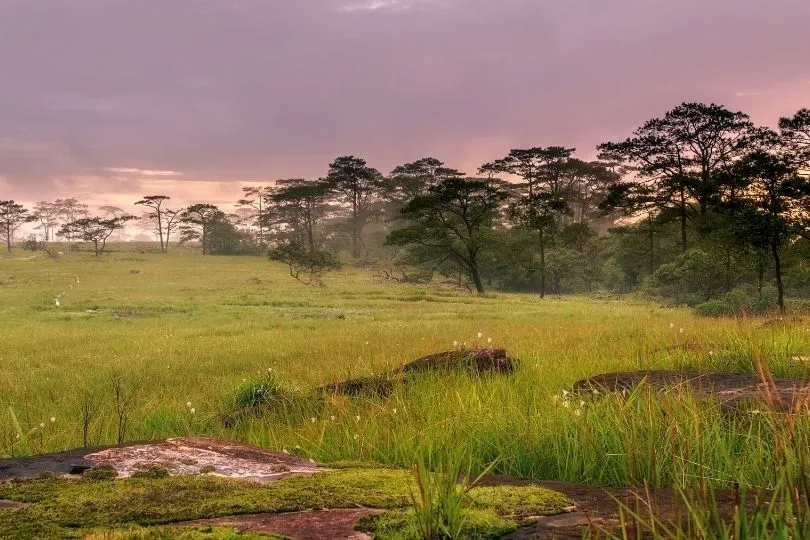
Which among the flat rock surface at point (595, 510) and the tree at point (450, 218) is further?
the tree at point (450, 218)

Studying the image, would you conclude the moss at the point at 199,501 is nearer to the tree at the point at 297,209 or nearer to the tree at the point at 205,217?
the tree at the point at 297,209

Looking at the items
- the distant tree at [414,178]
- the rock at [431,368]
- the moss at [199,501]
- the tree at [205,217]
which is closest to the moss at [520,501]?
the moss at [199,501]

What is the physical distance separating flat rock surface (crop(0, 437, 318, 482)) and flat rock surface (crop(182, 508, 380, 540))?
0.53 m

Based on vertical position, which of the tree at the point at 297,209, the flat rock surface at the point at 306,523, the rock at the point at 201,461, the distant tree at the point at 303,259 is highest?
the tree at the point at 297,209

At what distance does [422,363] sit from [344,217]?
95500mm

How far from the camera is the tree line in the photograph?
27.1 m

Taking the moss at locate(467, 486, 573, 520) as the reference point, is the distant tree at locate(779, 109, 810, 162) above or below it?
above

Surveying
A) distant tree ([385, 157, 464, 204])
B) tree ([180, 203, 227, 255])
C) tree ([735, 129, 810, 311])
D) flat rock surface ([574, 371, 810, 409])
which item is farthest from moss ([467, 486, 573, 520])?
tree ([180, 203, 227, 255])

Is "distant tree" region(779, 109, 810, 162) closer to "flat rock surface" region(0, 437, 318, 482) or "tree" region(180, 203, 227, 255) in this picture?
"flat rock surface" region(0, 437, 318, 482)

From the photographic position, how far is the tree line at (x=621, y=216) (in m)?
27.1

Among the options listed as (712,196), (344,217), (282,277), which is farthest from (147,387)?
(344,217)

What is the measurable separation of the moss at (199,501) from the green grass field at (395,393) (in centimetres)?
67

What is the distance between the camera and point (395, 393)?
5.19 metres

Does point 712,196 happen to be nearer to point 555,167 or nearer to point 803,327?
point 555,167
